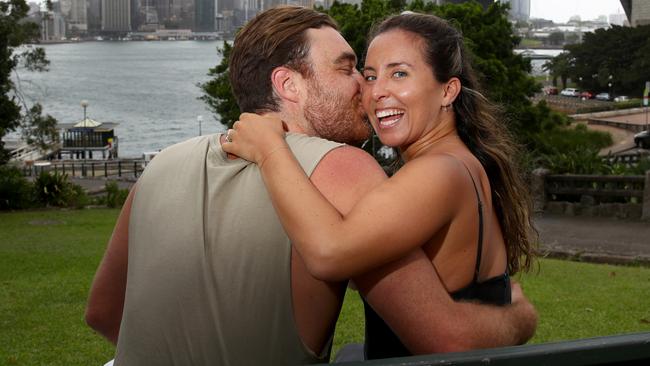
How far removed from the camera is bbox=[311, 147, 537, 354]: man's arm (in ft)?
7.81

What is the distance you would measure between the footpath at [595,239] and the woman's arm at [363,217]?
10706 millimetres

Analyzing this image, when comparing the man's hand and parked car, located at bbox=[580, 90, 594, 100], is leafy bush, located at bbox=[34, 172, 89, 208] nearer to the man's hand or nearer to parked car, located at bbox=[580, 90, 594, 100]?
the man's hand

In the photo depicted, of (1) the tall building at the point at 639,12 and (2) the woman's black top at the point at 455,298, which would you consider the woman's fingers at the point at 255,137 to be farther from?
(1) the tall building at the point at 639,12

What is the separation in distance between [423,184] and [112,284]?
3.77ft

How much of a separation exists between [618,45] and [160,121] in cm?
6605

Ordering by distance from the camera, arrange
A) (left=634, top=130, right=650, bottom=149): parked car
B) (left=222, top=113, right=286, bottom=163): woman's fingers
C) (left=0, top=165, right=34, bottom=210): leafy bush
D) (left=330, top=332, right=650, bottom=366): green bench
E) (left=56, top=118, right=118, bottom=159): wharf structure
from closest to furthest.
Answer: (left=330, top=332, right=650, bottom=366): green bench
(left=222, top=113, right=286, bottom=163): woman's fingers
(left=0, top=165, right=34, bottom=210): leafy bush
(left=634, top=130, right=650, bottom=149): parked car
(left=56, top=118, right=118, bottom=159): wharf structure

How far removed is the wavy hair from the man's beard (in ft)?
0.77

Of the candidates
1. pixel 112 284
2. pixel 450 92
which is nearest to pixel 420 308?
pixel 450 92

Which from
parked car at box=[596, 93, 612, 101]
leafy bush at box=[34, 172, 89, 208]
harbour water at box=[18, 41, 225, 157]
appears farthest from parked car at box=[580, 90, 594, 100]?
leafy bush at box=[34, 172, 89, 208]

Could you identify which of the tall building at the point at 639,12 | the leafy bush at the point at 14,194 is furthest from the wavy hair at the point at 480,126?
the tall building at the point at 639,12

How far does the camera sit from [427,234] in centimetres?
236

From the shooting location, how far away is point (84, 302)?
915 centimetres

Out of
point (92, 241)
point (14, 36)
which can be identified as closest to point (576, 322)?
point (92, 241)

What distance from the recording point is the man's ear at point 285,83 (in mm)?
2699
